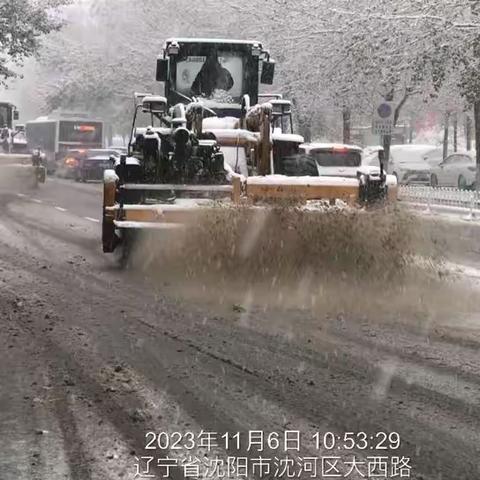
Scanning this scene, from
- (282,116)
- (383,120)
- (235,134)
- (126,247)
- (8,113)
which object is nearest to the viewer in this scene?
(126,247)

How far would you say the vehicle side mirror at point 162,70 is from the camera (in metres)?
12.2

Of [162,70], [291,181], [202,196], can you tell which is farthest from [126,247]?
[162,70]

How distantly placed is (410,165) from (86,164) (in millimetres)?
13648

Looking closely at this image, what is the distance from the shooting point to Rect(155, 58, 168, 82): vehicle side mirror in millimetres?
12232

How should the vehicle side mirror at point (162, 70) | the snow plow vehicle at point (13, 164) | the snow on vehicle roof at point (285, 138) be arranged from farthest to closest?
the snow plow vehicle at point (13, 164) → the vehicle side mirror at point (162, 70) → the snow on vehicle roof at point (285, 138)

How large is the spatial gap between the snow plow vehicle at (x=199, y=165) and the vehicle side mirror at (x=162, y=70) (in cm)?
2

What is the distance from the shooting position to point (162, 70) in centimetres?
1227

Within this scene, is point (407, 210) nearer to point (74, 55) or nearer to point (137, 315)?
point (137, 315)

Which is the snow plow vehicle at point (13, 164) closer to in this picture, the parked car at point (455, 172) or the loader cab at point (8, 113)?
the loader cab at point (8, 113)

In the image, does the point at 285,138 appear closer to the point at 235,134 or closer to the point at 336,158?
the point at 235,134

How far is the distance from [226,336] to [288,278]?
7.54 ft

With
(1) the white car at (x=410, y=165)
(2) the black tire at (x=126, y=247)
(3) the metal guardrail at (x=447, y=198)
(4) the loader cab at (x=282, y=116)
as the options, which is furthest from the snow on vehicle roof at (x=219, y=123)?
(1) the white car at (x=410, y=165)

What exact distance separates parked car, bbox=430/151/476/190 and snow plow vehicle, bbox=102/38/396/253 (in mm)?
20280

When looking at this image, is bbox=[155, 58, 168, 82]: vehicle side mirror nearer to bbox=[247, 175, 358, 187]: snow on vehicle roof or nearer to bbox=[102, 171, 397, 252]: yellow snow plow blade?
bbox=[102, 171, 397, 252]: yellow snow plow blade
